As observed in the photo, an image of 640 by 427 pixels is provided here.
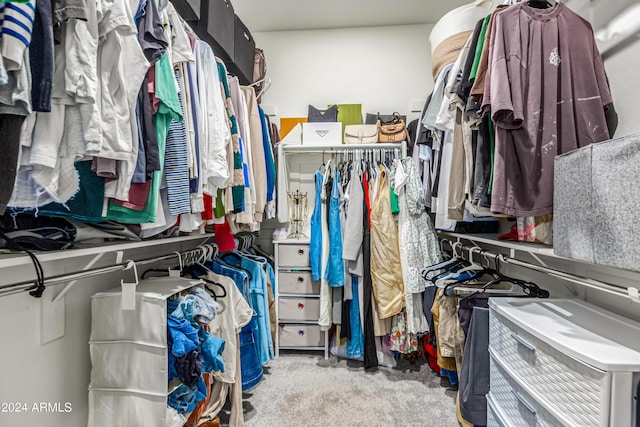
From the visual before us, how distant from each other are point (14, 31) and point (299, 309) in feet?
7.68

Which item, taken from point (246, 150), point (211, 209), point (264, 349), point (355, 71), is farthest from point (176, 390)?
point (355, 71)

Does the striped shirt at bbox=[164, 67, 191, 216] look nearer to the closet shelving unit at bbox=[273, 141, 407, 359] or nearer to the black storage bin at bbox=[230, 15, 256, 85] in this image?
the black storage bin at bbox=[230, 15, 256, 85]

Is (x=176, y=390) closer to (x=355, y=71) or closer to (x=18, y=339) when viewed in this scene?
(x=18, y=339)

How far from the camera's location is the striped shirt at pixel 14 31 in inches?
22.7

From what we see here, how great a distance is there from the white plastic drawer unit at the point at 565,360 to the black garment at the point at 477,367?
103mm

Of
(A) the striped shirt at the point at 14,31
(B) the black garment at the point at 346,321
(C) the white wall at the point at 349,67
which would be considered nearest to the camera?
(A) the striped shirt at the point at 14,31

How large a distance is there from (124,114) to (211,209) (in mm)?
625

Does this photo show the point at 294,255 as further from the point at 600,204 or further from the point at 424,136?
the point at 600,204

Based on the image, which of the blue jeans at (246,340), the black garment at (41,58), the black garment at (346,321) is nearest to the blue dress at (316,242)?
the black garment at (346,321)

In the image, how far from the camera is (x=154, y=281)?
1455 mm

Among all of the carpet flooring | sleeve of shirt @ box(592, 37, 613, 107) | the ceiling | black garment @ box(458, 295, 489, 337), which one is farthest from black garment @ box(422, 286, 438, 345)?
the ceiling

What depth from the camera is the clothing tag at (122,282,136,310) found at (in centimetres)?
117

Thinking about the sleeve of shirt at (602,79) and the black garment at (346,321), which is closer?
the sleeve of shirt at (602,79)

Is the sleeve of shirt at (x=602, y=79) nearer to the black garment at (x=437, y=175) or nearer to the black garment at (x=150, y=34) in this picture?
the black garment at (x=437, y=175)
